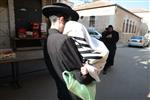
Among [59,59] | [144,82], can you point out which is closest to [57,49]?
[59,59]

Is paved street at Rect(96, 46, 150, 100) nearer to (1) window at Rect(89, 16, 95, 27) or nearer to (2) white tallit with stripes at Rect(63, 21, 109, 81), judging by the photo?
(2) white tallit with stripes at Rect(63, 21, 109, 81)

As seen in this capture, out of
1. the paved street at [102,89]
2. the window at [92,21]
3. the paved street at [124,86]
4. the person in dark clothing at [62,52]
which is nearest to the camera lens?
the person in dark clothing at [62,52]

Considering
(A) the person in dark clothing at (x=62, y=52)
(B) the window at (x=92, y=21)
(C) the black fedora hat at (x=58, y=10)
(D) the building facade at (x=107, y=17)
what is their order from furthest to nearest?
(B) the window at (x=92, y=21) < (D) the building facade at (x=107, y=17) < (C) the black fedora hat at (x=58, y=10) < (A) the person in dark clothing at (x=62, y=52)

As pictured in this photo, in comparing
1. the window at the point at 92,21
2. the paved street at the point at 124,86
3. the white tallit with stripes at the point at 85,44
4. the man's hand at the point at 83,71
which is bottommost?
the paved street at the point at 124,86

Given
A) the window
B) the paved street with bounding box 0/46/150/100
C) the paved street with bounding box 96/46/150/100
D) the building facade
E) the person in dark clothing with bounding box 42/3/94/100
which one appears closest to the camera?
the person in dark clothing with bounding box 42/3/94/100

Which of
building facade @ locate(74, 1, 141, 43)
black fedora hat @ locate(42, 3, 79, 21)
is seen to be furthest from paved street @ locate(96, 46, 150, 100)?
building facade @ locate(74, 1, 141, 43)

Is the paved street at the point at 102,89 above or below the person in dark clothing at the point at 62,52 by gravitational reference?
below

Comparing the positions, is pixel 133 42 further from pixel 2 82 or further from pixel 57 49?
pixel 57 49

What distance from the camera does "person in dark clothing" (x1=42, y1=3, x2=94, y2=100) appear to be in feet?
4.59

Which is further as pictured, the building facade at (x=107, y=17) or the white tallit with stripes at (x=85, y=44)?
the building facade at (x=107, y=17)

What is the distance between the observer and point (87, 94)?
1518 millimetres

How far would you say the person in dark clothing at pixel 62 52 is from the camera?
4.59 feet

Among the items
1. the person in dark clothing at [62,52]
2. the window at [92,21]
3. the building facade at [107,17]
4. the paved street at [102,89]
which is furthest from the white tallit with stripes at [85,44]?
the window at [92,21]

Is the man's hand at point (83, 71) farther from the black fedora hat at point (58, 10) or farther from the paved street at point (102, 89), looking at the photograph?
the paved street at point (102, 89)
